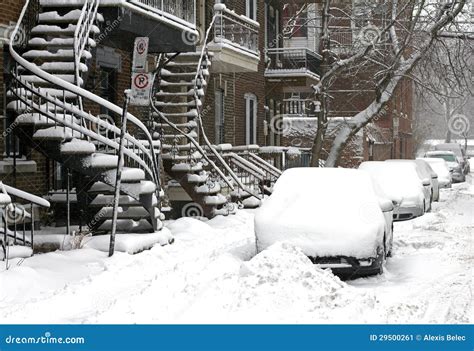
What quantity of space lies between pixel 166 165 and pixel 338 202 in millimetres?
8536

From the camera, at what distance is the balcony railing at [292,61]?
3216 centimetres

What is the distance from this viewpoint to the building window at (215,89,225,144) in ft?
89.3

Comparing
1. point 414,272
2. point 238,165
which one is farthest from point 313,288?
point 238,165

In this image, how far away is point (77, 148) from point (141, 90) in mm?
2095

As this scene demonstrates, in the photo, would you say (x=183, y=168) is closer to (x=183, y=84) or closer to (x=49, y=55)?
(x=183, y=84)

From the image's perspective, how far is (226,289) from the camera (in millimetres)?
9664

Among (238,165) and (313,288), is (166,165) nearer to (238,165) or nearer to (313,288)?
(238,165)

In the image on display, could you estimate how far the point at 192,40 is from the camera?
1970 centimetres

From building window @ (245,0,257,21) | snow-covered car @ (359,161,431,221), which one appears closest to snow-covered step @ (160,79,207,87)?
snow-covered car @ (359,161,431,221)

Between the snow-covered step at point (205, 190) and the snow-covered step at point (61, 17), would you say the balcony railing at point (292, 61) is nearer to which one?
the snow-covered step at point (205, 190)

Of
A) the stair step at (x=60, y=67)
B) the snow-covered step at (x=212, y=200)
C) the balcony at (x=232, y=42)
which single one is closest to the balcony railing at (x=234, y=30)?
the balcony at (x=232, y=42)

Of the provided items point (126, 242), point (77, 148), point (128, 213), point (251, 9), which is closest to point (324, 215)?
point (126, 242)

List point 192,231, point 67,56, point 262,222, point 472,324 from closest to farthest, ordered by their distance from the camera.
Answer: point 472,324 → point 262,222 → point 67,56 → point 192,231

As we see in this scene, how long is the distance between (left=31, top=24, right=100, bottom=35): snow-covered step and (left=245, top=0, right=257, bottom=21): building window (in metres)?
15.4
